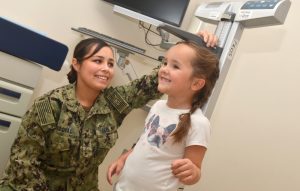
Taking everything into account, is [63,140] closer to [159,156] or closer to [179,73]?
[159,156]

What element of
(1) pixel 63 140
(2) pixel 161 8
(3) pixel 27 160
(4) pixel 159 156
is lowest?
(3) pixel 27 160

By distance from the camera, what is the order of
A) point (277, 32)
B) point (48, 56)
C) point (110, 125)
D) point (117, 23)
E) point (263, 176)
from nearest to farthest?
point (110, 125), point (48, 56), point (263, 176), point (277, 32), point (117, 23)

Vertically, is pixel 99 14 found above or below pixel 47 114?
above

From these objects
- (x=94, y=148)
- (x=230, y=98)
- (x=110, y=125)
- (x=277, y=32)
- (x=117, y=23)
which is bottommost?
(x=94, y=148)

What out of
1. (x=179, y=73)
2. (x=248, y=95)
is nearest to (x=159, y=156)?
(x=179, y=73)

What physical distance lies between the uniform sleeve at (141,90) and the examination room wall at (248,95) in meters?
0.67

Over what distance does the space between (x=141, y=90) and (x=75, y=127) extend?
0.35 m

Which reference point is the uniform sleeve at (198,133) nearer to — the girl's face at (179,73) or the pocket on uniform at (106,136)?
the girl's face at (179,73)

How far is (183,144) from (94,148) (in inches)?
19.7

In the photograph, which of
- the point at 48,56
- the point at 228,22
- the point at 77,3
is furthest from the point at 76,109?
the point at 77,3

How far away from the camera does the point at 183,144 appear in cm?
124

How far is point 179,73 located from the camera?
4.17 ft

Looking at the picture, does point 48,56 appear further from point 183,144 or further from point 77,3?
point 183,144

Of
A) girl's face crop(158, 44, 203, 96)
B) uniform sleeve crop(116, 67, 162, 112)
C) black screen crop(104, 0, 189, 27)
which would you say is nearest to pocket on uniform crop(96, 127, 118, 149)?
uniform sleeve crop(116, 67, 162, 112)
